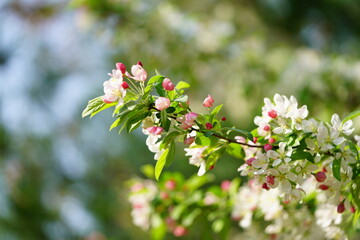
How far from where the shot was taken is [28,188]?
257cm

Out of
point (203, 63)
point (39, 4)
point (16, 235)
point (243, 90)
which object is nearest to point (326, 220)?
point (243, 90)

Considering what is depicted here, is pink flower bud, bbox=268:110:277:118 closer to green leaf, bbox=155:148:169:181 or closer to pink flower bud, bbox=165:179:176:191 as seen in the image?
green leaf, bbox=155:148:169:181

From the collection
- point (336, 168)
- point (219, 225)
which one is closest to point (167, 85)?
point (336, 168)

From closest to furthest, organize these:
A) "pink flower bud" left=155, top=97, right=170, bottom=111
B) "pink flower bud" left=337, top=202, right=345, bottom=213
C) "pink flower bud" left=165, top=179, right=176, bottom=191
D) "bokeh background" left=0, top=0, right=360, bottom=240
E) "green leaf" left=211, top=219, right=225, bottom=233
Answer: "pink flower bud" left=155, top=97, right=170, bottom=111
"pink flower bud" left=337, top=202, right=345, bottom=213
"green leaf" left=211, top=219, right=225, bottom=233
"pink flower bud" left=165, top=179, right=176, bottom=191
"bokeh background" left=0, top=0, right=360, bottom=240

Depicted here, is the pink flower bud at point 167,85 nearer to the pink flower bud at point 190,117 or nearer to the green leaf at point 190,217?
the pink flower bud at point 190,117

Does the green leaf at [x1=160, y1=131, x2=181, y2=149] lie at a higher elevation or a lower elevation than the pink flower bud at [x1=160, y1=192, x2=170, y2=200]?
lower

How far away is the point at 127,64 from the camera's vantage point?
2.46 m

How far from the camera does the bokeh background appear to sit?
205 centimetres

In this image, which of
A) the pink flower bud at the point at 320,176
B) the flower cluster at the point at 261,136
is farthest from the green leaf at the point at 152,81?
the pink flower bud at the point at 320,176

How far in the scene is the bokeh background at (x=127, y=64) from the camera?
2.05m

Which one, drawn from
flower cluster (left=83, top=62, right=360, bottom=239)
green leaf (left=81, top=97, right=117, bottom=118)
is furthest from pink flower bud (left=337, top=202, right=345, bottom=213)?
green leaf (left=81, top=97, right=117, bottom=118)

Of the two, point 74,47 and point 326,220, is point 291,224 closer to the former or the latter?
point 326,220

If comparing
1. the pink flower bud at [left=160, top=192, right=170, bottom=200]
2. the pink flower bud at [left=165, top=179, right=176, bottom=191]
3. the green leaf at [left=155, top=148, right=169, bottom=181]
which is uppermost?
the pink flower bud at [left=165, top=179, right=176, bottom=191]

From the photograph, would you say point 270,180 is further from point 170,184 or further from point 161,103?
point 170,184
